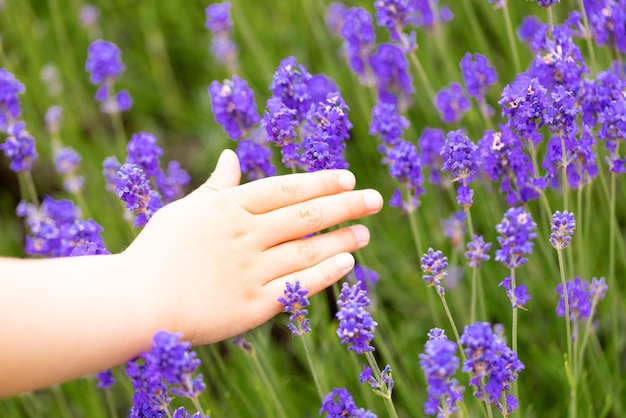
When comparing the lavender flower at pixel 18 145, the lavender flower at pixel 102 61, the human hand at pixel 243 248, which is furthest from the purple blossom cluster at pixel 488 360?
the lavender flower at pixel 102 61

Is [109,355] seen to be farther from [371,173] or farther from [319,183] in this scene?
[371,173]

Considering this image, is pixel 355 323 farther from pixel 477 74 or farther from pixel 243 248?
pixel 477 74

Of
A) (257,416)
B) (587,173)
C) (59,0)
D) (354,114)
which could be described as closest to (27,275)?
(257,416)

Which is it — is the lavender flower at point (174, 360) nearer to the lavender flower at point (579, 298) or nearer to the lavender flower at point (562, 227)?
the lavender flower at point (562, 227)

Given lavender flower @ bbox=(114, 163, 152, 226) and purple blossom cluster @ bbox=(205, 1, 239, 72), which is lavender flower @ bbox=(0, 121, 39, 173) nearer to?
lavender flower @ bbox=(114, 163, 152, 226)

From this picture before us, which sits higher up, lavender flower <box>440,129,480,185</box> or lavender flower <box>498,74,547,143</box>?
lavender flower <box>498,74,547,143</box>

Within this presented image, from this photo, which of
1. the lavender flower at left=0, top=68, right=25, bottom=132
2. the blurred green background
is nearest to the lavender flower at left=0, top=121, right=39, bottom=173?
the lavender flower at left=0, top=68, right=25, bottom=132
